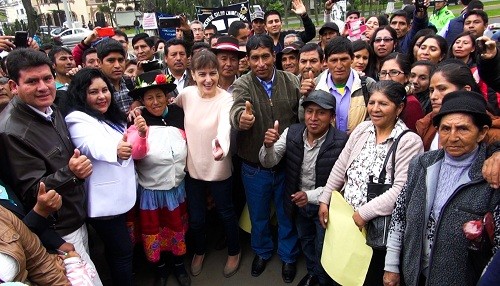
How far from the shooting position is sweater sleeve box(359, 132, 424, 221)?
2350mm

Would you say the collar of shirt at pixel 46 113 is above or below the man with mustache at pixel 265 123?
above

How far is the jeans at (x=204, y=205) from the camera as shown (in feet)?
11.2

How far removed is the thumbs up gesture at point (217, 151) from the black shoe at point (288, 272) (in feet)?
4.43

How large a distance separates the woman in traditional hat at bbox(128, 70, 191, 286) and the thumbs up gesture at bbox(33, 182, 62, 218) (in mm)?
815

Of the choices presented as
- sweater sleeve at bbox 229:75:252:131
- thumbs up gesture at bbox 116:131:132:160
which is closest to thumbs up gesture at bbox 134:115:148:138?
thumbs up gesture at bbox 116:131:132:160

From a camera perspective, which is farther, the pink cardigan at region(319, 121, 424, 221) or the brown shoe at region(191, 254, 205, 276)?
the brown shoe at region(191, 254, 205, 276)

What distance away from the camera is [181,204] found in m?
3.43

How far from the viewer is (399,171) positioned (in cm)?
236

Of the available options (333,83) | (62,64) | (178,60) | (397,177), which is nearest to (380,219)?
(397,177)

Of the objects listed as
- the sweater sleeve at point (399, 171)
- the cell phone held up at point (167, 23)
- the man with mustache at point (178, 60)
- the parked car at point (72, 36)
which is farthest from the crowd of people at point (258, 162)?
the parked car at point (72, 36)

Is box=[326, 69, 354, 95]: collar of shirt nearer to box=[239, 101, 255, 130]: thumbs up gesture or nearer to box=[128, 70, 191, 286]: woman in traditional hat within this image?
box=[239, 101, 255, 130]: thumbs up gesture

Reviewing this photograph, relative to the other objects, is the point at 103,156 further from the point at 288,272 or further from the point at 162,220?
the point at 288,272

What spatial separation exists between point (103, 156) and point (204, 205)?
1.23m

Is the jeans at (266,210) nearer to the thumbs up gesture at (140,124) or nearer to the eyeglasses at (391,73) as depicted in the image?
the thumbs up gesture at (140,124)
